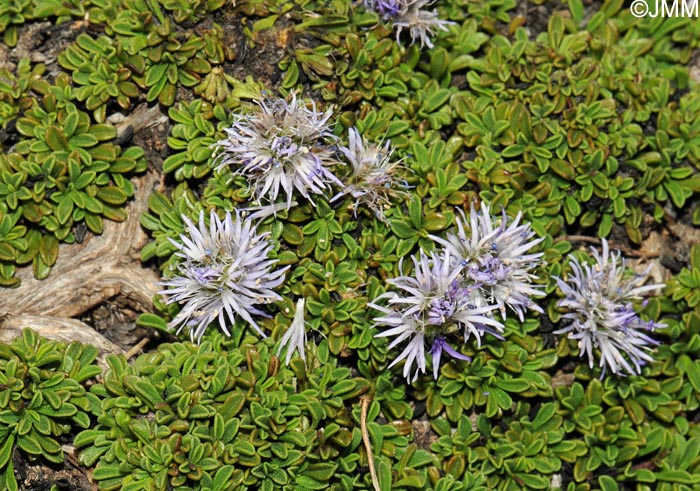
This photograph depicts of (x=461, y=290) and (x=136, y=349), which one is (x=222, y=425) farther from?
(x=461, y=290)

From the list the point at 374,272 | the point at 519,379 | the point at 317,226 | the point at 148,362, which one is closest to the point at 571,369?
the point at 519,379

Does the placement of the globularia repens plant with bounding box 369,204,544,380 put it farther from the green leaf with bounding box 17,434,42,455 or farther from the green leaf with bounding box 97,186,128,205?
the green leaf with bounding box 17,434,42,455

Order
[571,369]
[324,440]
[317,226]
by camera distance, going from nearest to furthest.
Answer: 1. [324,440]
2. [317,226]
3. [571,369]

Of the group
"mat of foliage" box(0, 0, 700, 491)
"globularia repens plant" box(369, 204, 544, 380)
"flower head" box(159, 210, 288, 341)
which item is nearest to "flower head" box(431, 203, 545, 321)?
"globularia repens plant" box(369, 204, 544, 380)

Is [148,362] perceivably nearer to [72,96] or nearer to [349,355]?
[349,355]

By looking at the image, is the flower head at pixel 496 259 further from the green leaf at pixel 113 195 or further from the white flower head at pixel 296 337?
the green leaf at pixel 113 195

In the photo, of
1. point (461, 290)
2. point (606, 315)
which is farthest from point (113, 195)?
point (606, 315)

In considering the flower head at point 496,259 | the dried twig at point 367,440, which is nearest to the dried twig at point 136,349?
the dried twig at point 367,440
